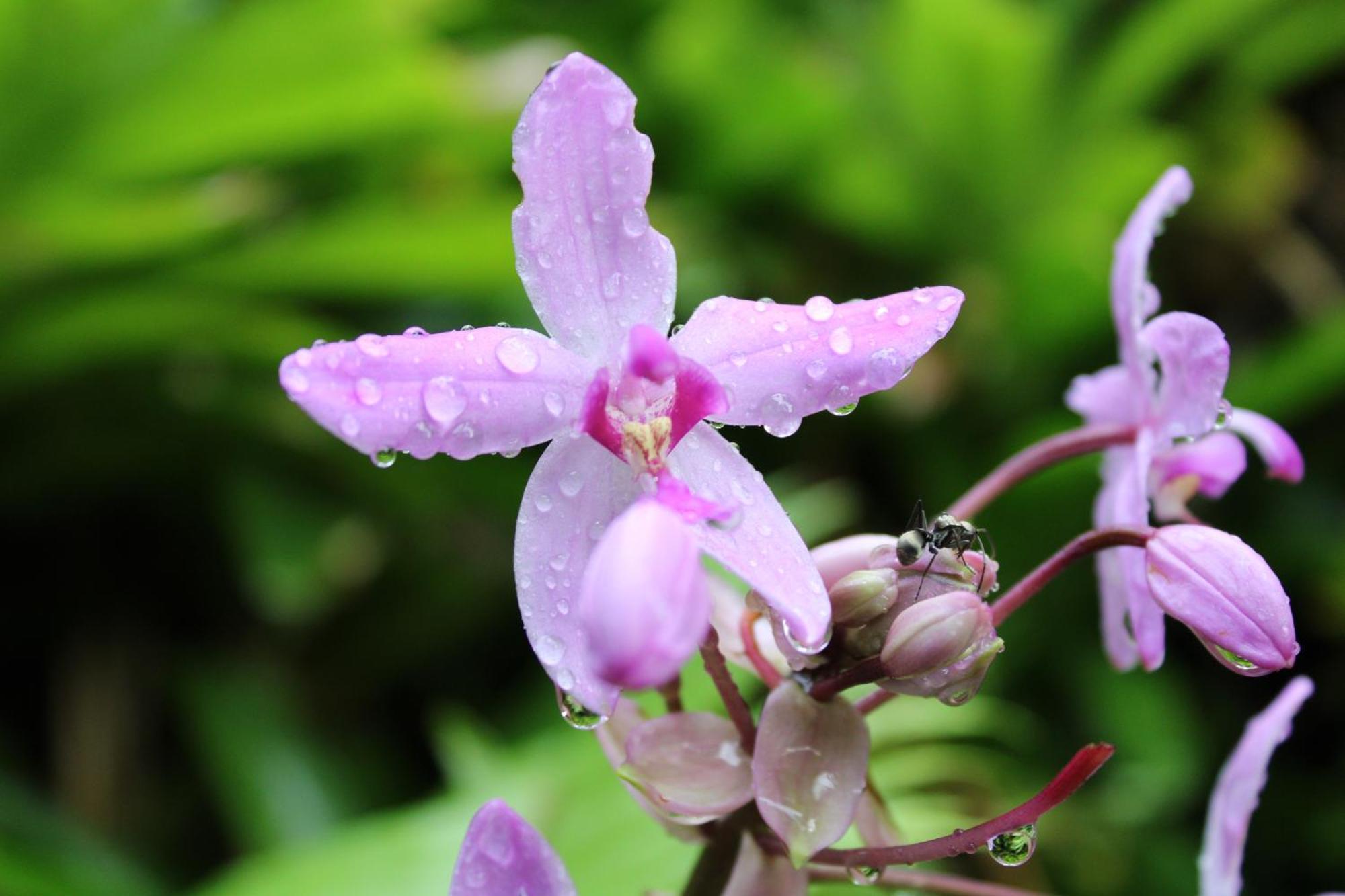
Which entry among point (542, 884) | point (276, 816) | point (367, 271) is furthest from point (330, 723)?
point (542, 884)

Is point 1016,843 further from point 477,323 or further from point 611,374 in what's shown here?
point 477,323

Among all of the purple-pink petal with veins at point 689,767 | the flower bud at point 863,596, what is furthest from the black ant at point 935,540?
the purple-pink petal with veins at point 689,767

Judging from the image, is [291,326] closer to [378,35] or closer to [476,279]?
[476,279]

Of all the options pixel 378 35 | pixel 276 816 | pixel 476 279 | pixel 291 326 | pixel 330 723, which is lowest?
pixel 330 723

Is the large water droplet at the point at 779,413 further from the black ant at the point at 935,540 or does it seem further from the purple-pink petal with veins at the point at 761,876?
the purple-pink petal with veins at the point at 761,876

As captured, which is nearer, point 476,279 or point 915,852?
point 915,852

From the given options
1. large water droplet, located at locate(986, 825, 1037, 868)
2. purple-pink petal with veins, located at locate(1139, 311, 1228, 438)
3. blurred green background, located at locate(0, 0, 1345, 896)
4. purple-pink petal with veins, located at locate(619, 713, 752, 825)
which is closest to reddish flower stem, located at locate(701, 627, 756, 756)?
purple-pink petal with veins, located at locate(619, 713, 752, 825)

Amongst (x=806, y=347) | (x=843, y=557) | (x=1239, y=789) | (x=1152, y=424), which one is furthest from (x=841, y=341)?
(x=1239, y=789)
